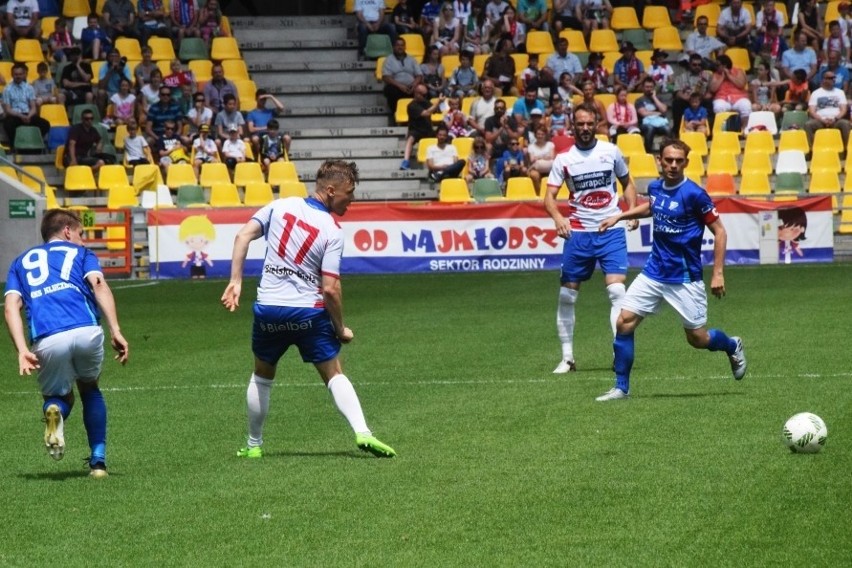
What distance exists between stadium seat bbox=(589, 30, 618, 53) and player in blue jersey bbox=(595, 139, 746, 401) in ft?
69.9

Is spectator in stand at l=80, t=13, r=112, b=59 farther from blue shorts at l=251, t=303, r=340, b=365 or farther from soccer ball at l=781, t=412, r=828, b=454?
soccer ball at l=781, t=412, r=828, b=454

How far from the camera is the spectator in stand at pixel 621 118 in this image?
2959cm

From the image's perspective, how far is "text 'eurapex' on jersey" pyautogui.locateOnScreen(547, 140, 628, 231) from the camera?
13.7m

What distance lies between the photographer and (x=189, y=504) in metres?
7.96

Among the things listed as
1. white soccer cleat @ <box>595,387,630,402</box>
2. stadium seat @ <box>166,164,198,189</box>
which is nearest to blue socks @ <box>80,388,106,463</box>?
white soccer cleat @ <box>595,387,630,402</box>

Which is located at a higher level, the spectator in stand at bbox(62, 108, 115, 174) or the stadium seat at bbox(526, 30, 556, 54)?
the stadium seat at bbox(526, 30, 556, 54)

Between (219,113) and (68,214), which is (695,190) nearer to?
(68,214)

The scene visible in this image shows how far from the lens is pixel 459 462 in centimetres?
905

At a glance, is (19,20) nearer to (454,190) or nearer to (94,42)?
(94,42)

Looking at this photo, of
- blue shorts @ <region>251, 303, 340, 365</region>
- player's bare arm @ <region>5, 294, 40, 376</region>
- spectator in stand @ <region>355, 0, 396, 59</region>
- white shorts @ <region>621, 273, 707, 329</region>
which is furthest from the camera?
spectator in stand @ <region>355, 0, 396, 59</region>

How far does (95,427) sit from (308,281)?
1.49 m

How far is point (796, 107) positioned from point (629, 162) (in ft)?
12.2

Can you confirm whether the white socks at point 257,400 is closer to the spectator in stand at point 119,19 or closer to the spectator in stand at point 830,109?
→ the spectator in stand at point 830,109

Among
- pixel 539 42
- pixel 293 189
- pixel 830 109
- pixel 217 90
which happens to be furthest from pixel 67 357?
pixel 539 42
